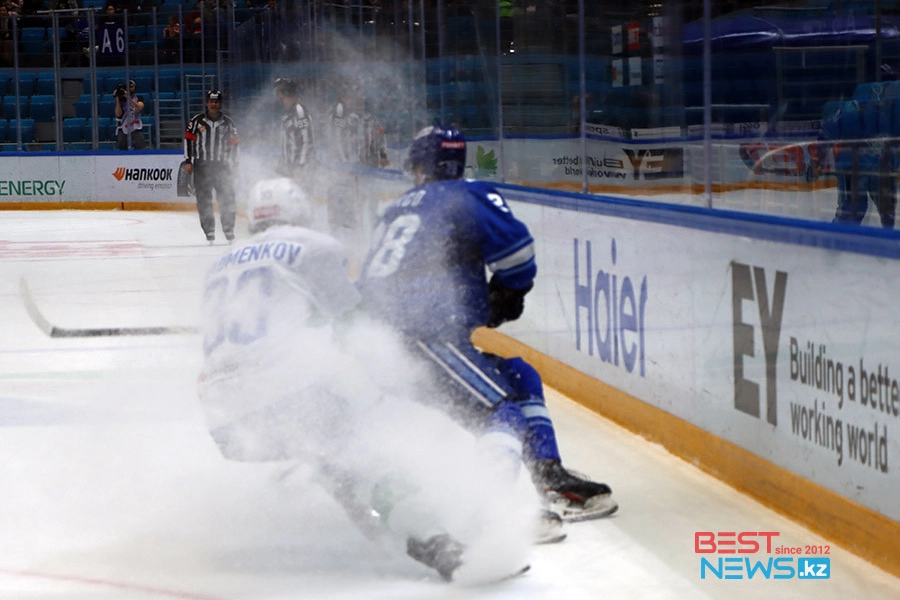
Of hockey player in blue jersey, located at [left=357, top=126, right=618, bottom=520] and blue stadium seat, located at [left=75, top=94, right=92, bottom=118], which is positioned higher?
blue stadium seat, located at [left=75, top=94, right=92, bottom=118]

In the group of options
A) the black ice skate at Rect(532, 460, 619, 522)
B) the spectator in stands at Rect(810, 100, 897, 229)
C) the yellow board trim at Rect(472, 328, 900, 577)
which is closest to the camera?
the yellow board trim at Rect(472, 328, 900, 577)

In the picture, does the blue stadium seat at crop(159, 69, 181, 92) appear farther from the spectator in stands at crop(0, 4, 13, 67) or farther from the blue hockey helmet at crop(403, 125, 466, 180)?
the blue hockey helmet at crop(403, 125, 466, 180)

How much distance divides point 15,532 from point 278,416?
106 centimetres

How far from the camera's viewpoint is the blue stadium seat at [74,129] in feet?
60.1

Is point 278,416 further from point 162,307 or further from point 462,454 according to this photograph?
point 162,307

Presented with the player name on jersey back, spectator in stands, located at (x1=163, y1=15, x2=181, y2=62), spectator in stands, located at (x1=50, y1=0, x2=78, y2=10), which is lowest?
the player name on jersey back

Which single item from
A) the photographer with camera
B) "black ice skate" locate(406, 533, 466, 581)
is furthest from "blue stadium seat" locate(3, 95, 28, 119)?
"black ice skate" locate(406, 533, 466, 581)

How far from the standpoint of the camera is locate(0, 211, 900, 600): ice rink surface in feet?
10.9

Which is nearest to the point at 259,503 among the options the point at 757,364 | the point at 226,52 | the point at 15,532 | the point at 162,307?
the point at 15,532

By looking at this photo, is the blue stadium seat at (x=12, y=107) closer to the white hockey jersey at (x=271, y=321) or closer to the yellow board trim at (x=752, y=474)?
the yellow board trim at (x=752, y=474)

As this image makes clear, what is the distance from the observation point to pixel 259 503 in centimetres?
408

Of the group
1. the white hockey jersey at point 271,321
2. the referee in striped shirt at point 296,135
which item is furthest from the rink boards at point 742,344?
the referee in striped shirt at point 296,135

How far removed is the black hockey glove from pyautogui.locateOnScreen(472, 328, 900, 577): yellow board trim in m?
0.99

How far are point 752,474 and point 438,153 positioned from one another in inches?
56.9
